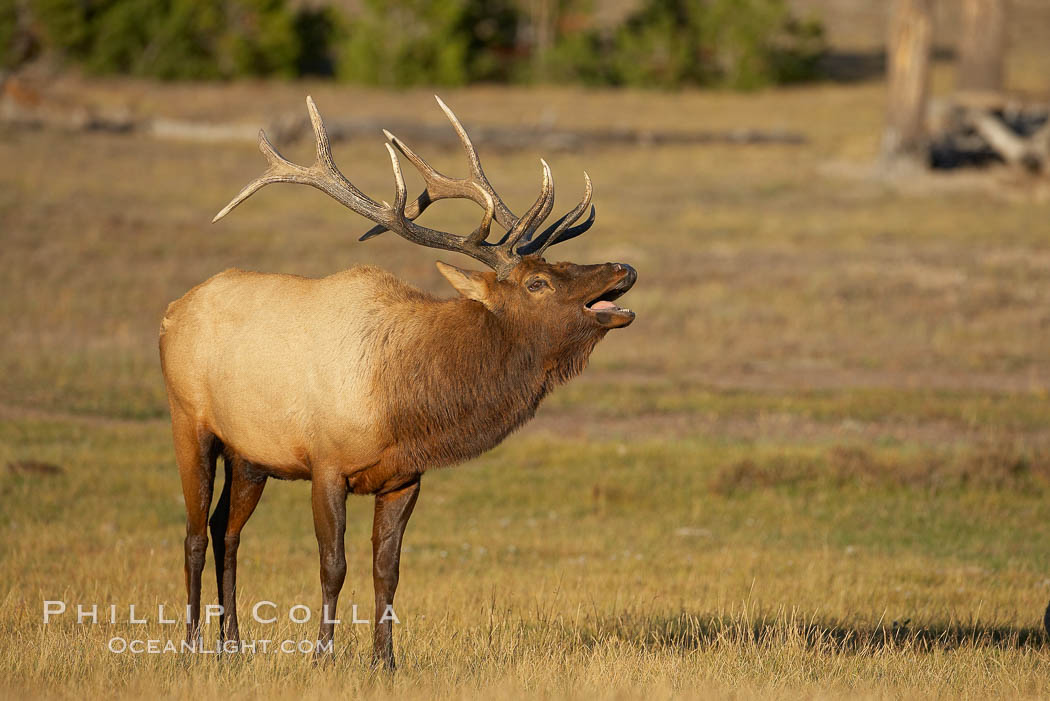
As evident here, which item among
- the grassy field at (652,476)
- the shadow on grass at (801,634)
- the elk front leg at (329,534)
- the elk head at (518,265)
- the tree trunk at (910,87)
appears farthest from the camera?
the tree trunk at (910,87)

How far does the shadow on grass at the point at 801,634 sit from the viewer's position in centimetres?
738

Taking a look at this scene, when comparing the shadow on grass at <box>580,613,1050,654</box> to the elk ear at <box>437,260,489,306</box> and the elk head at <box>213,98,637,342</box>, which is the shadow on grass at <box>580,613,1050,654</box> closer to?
the elk head at <box>213,98,637,342</box>

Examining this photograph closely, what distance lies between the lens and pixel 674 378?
18375 millimetres

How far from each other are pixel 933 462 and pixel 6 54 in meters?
54.9

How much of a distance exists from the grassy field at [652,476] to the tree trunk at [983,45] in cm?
670

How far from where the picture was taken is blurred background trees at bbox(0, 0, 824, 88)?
60906 millimetres

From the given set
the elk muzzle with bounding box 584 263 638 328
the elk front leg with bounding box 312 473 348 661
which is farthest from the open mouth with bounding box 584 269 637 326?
the elk front leg with bounding box 312 473 348 661

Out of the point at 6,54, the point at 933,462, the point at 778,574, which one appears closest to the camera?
the point at 778,574

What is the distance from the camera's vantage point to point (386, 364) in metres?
7.21

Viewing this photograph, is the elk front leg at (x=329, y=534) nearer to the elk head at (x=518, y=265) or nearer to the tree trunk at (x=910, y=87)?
the elk head at (x=518, y=265)

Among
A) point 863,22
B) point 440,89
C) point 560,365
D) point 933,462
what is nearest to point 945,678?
point 560,365

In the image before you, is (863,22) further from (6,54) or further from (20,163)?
(20,163)

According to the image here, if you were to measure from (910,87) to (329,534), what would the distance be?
32.4m

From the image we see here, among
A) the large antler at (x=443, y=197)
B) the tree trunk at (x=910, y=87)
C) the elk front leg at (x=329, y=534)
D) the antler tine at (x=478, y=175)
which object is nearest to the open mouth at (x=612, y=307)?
the large antler at (x=443, y=197)
